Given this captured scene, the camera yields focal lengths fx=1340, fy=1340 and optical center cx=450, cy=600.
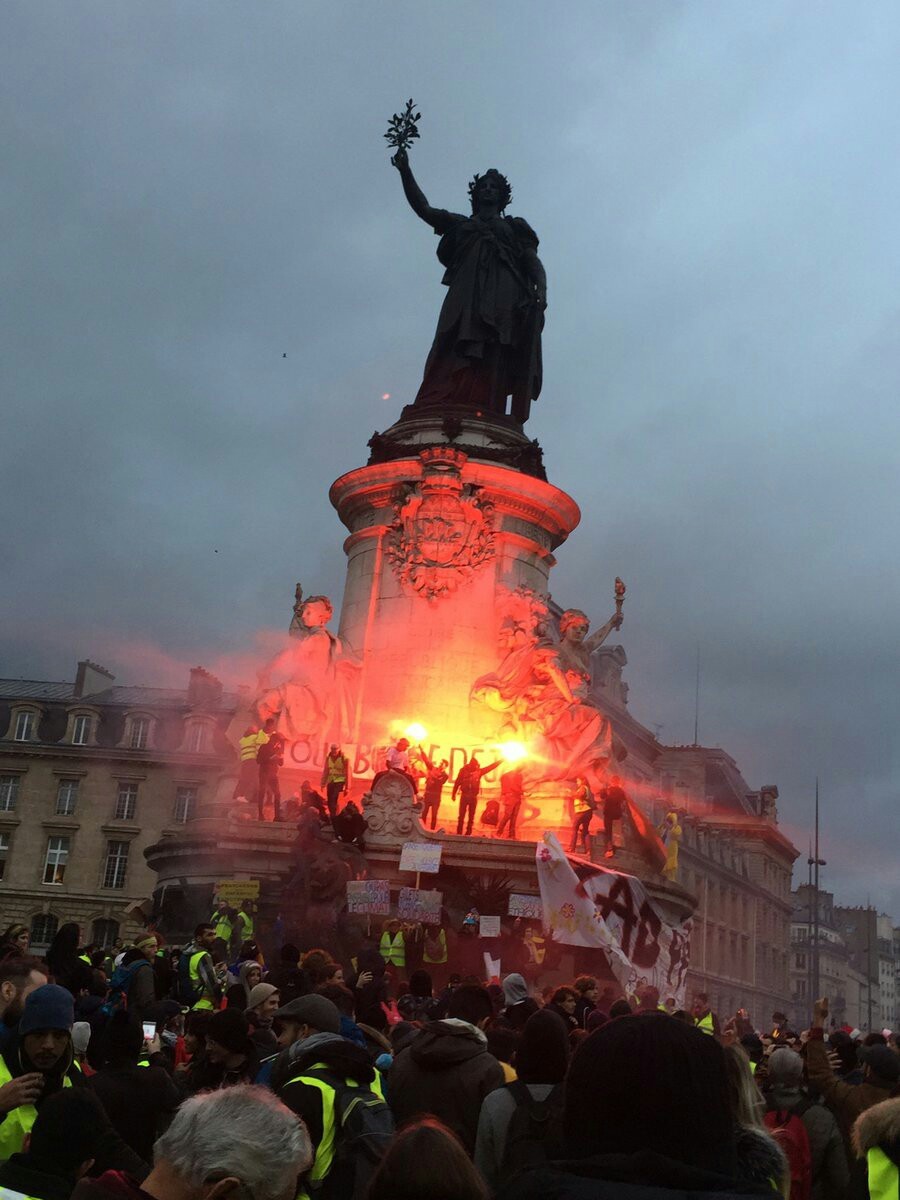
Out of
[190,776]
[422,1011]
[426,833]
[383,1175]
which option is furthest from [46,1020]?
[190,776]

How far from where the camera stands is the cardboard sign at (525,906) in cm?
2183

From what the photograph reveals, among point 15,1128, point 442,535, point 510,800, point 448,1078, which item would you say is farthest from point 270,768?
point 15,1128

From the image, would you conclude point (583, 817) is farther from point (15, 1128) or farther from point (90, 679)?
point (90, 679)

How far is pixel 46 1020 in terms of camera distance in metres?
5.48

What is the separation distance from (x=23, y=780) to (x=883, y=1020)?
461 ft

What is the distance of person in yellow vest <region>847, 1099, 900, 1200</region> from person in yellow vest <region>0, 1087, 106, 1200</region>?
291cm

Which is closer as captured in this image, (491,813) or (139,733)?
(491,813)

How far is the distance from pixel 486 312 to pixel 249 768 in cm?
1251

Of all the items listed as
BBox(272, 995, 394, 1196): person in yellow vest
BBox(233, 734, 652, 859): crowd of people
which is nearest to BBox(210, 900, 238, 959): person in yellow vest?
BBox(233, 734, 652, 859): crowd of people

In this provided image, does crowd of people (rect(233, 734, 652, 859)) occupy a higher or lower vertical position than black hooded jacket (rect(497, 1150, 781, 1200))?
higher

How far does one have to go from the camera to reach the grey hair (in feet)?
10.9

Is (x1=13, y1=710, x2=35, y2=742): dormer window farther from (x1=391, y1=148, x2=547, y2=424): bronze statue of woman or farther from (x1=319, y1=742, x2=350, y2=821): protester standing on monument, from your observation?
(x1=319, y1=742, x2=350, y2=821): protester standing on monument

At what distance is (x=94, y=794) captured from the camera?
56.0m

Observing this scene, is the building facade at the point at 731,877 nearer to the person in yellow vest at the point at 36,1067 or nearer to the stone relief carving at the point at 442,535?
the stone relief carving at the point at 442,535
